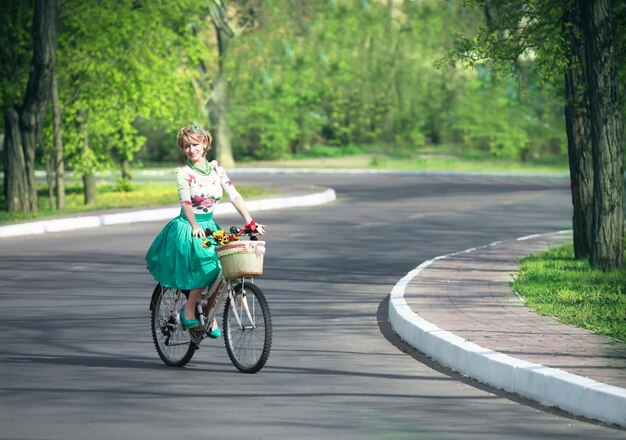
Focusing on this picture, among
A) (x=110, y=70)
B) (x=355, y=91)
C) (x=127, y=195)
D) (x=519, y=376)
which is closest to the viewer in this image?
(x=519, y=376)

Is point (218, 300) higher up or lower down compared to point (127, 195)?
higher up

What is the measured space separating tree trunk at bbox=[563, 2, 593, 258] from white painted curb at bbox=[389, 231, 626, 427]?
6453mm

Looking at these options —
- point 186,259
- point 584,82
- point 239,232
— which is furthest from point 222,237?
point 584,82

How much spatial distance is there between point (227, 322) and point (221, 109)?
51238 mm

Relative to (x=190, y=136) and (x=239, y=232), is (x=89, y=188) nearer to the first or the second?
(x=190, y=136)

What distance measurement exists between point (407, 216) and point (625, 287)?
47.8 ft

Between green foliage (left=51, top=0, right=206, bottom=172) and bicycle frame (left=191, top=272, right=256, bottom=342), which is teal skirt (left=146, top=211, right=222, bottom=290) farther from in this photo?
green foliage (left=51, top=0, right=206, bottom=172)

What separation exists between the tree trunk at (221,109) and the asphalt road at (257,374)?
3729 cm

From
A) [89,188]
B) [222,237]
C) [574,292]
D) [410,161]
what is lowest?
[410,161]

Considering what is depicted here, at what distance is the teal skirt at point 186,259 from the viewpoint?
10.4m

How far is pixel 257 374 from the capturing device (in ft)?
33.5

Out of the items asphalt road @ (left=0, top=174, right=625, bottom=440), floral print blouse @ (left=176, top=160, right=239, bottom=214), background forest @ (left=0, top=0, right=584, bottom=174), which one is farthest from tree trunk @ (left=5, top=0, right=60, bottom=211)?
floral print blouse @ (left=176, top=160, right=239, bottom=214)

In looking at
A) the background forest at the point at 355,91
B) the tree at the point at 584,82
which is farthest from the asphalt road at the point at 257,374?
the background forest at the point at 355,91

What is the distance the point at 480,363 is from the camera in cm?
988
